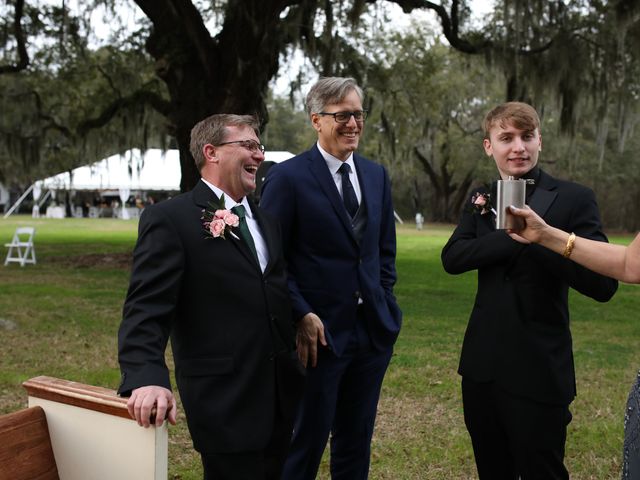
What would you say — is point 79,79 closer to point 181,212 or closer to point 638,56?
point 638,56

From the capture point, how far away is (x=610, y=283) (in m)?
2.46

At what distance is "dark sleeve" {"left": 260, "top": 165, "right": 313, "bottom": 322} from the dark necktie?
15.3 inches

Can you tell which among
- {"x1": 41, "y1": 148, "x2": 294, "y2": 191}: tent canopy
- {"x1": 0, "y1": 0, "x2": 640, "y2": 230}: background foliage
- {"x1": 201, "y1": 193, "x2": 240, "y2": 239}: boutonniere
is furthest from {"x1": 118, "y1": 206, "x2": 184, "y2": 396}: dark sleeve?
{"x1": 41, "y1": 148, "x2": 294, "y2": 191}: tent canopy

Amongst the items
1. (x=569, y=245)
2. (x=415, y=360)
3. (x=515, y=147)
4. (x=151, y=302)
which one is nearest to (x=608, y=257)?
(x=569, y=245)

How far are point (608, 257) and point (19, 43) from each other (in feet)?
43.0

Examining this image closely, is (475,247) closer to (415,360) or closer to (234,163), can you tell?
(234,163)

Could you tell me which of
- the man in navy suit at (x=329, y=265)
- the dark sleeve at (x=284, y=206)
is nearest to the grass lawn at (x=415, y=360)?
the man in navy suit at (x=329, y=265)

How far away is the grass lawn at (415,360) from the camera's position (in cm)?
429

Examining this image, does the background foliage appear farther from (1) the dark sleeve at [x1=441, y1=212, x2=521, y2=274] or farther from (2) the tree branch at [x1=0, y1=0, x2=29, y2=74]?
(1) the dark sleeve at [x1=441, y1=212, x2=521, y2=274]

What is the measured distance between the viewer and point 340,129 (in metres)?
2.86

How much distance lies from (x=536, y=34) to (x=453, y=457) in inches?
366

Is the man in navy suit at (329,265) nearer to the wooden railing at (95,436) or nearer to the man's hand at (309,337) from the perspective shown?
the man's hand at (309,337)

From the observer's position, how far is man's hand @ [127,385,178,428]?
194 cm

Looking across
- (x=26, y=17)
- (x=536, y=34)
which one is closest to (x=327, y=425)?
(x=536, y=34)
